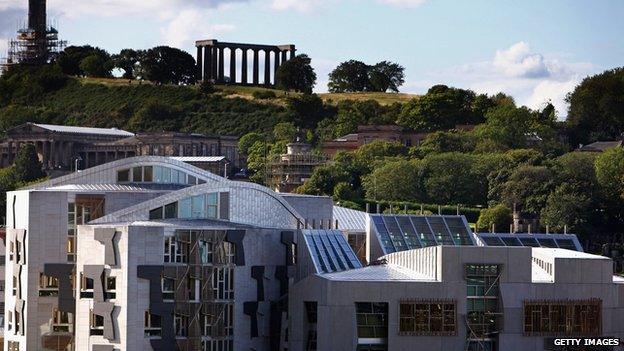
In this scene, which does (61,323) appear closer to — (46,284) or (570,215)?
(46,284)

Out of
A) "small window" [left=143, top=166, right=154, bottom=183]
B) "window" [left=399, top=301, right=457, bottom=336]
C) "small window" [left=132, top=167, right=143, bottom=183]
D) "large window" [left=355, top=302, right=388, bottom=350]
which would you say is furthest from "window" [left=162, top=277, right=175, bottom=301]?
"small window" [left=143, top=166, right=154, bottom=183]

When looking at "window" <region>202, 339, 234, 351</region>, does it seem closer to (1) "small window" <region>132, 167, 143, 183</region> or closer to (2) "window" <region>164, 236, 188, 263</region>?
(2) "window" <region>164, 236, 188, 263</region>

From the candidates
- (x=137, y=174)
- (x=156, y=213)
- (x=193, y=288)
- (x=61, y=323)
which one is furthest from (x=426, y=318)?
(x=137, y=174)

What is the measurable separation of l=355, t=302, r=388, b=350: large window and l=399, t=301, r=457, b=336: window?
76 cm

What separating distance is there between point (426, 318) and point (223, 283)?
9.07m

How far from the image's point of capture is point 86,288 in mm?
106125

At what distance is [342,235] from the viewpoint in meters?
119

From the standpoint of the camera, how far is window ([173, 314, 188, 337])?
10431cm

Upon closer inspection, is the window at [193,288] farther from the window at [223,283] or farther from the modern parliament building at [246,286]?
the window at [223,283]

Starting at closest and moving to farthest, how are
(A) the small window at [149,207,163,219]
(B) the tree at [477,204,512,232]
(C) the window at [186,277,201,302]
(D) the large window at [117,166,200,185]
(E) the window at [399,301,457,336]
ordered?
(E) the window at [399,301,457,336]
(C) the window at [186,277,201,302]
(A) the small window at [149,207,163,219]
(D) the large window at [117,166,200,185]
(B) the tree at [477,204,512,232]

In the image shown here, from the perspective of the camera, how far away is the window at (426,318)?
343 feet

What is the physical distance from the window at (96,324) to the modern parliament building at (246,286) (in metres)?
0.08

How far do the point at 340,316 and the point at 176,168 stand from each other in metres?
19.3

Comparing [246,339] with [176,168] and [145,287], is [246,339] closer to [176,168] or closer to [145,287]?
[145,287]
